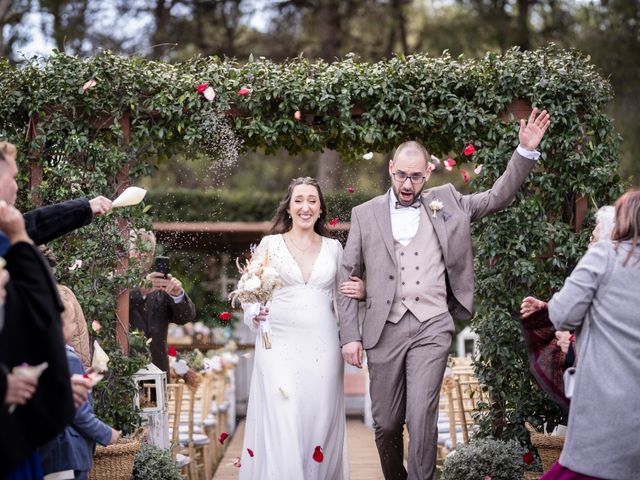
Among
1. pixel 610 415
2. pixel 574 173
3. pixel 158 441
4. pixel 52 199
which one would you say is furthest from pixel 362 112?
pixel 610 415

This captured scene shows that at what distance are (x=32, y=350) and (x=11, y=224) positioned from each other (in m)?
0.46

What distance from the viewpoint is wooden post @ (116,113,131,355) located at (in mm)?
6434

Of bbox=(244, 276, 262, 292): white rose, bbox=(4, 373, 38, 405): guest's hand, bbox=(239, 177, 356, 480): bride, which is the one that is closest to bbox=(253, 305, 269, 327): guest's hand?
bbox=(239, 177, 356, 480): bride

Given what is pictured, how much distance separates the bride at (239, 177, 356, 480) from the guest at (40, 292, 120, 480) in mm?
1511

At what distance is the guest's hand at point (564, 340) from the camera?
4.60 meters

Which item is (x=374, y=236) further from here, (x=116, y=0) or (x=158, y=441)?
(x=116, y=0)

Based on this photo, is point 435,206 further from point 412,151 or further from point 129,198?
point 129,198

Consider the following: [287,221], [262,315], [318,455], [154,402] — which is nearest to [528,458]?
[318,455]

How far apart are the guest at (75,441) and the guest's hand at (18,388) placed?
87 cm

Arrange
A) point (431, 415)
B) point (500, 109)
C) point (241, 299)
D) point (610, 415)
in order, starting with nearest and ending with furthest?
point (610, 415) < point (431, 415) < point (241, 299) < point (500, 109)

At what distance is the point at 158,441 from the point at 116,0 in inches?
432

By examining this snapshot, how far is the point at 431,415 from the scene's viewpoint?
17.7ft

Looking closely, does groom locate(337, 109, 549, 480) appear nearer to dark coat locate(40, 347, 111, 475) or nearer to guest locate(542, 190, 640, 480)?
guest locate(542, 190, 640, 480)

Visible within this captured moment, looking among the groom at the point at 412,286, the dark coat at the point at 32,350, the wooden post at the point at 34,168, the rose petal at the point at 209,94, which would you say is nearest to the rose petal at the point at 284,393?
the groom at the point at 412,286
